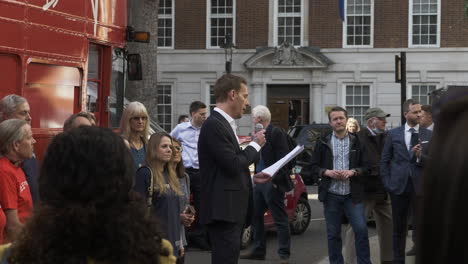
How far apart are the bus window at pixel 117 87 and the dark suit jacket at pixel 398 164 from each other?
3.27 meters

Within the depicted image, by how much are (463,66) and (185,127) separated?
25.1 m

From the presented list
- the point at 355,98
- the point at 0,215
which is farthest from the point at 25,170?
the point at 355,98

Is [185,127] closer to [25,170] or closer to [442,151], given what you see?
[25,170]

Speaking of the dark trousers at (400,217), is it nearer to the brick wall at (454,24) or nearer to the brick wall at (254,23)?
the brick wall at (454,24)

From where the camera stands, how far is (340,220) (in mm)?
9016

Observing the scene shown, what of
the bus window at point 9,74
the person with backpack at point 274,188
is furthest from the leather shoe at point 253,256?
the bus window at point 9,74

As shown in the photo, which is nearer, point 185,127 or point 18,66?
point 18,66

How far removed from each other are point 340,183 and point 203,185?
9.25 feet

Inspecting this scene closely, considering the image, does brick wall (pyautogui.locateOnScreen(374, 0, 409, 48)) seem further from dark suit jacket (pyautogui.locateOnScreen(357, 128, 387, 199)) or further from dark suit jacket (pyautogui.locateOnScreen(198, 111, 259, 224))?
dark suit jacket (pyautogui.locateOnScreen(198, 111, 259, 224))

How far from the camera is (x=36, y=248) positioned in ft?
8.33

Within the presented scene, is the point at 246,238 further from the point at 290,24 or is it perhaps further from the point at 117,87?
the point at 290,24

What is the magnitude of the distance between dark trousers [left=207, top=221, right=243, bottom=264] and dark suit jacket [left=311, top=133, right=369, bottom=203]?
2727mm

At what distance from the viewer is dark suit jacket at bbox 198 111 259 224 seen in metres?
6.32

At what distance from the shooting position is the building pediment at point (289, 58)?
35.4 m
